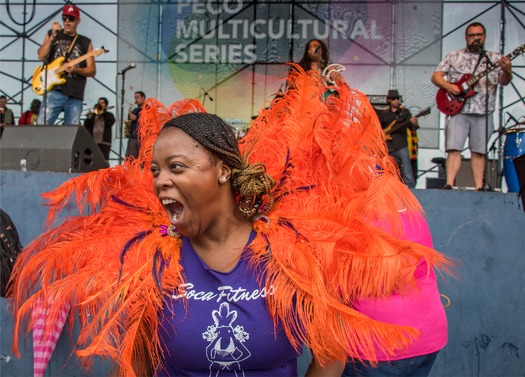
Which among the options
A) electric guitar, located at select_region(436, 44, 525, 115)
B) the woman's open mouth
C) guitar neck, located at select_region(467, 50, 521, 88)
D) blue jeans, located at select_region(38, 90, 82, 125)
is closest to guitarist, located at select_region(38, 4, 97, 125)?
blue jeans, located at select_region(38, 90, 82, 125)

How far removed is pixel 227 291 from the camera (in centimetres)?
170

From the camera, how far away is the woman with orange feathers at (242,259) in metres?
1.67

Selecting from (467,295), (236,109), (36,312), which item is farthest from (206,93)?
(36,312)

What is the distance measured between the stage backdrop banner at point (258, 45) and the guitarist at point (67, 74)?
3655 mm

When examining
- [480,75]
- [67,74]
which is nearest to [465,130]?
[480,75]

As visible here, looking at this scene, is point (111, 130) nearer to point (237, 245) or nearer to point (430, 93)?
point (430, 93)

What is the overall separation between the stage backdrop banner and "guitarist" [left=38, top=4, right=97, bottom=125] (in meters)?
3.66

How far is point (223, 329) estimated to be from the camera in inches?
65.9

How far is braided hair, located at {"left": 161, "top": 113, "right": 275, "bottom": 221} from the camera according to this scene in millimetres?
1687

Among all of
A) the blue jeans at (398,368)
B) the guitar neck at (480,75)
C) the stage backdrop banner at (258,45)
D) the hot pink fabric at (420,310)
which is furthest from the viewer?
the stage backdrop banner at (258,45)

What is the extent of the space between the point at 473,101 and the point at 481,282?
1.93 m

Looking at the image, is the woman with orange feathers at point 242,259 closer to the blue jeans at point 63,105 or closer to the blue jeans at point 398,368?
the blue jeans at point 398,368

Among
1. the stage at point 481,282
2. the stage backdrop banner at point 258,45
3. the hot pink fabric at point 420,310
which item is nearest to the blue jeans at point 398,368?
the hot pink fabric at point 420,310

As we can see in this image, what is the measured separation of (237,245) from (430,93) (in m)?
8.52
